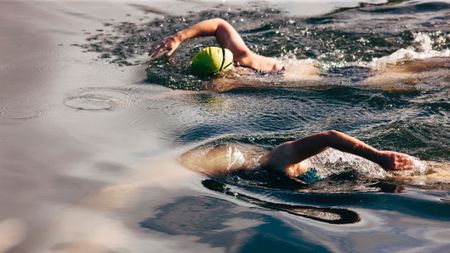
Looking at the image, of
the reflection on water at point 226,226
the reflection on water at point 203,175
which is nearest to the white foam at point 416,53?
the reflection on water at point 203,175

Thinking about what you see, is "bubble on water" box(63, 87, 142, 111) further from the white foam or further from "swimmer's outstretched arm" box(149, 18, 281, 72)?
the white foam

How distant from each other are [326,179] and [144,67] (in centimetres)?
373

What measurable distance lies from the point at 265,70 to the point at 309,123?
1.50 metres

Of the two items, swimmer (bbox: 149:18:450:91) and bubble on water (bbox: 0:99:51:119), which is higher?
swimmer (bbox: 149:18:450:91)

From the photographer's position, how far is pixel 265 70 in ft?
24.3

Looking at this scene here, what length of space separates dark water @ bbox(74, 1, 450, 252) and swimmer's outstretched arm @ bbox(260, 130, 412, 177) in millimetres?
140

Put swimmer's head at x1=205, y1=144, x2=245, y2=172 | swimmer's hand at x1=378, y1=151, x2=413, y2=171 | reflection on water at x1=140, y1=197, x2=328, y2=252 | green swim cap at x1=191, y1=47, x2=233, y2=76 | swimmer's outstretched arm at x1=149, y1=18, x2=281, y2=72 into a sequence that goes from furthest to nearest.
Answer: swimmer's outstretched arm at x1=149, y1=18, x2=281, y2=72, green swim cap at x1=191, y1=47, x2=233, y2=76, swimmer's head at x1=205, y1=144, x2=245, y2=172, swimmer's hand at x1=378, y1=151, x2=413, y2=171, reflection on water at x1=140, y1=197, x2=328, y2=252

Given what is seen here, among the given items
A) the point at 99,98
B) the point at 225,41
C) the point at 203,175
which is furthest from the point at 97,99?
the point at 203,175

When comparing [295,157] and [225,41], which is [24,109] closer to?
[225,41]

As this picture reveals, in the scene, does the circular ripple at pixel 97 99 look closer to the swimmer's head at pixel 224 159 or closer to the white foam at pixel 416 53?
the swimmer's head at pixel 224 159

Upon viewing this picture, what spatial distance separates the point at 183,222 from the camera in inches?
159

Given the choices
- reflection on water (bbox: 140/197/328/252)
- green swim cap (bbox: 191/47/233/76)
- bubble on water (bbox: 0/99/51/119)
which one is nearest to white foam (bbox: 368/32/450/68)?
green swim cap (bbox: 191/47/233/76)

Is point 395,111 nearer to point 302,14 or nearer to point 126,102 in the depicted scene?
point 126,102

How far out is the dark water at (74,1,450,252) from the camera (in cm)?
387
